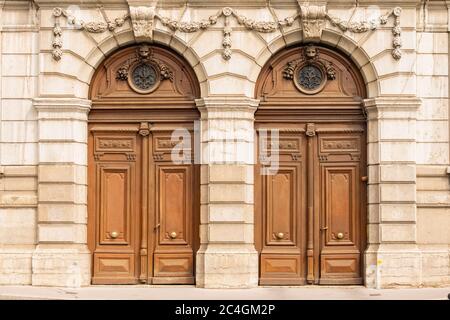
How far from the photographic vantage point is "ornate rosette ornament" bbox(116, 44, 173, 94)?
22.2 m

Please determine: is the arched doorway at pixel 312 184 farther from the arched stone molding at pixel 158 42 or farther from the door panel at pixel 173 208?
the door panel at pixel 173 208

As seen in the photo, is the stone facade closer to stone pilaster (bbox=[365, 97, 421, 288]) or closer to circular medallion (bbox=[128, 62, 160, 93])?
stone pilaster (bbox=[365, 97, 421, 288])

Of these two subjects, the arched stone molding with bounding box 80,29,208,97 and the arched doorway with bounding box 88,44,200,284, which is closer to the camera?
the arched stone molding with bounding box 80,29,208,97

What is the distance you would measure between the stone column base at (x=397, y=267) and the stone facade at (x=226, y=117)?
0.02 m

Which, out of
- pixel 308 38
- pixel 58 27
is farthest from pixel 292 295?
pixel 58 27

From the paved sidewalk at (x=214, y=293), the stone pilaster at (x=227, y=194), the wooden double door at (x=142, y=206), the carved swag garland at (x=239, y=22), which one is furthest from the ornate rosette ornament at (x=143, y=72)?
the paved sidewalk at (x=214, y=293)

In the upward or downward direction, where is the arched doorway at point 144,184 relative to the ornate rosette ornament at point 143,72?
downward

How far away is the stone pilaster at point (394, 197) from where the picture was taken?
849 inches

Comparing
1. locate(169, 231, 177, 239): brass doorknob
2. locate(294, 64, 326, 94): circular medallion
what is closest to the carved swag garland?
locate(294, 64, 326, 94): circular medallion

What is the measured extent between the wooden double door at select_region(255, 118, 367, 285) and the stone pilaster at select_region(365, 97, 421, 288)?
43 centimetres

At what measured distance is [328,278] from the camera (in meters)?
22.1

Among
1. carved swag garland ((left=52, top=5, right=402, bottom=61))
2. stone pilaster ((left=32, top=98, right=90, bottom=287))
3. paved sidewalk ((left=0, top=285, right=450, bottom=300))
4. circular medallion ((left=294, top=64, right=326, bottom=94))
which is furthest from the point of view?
circular medallion ((left=294, top=64, right=326, bottom=94))

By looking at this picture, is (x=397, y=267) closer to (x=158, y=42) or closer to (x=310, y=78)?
(x=310, y=78)

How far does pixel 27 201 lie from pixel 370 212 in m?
6.50
